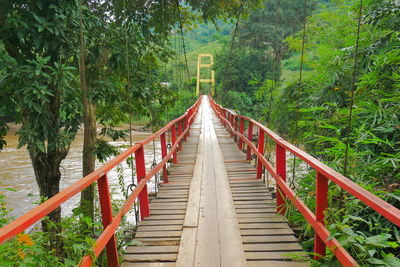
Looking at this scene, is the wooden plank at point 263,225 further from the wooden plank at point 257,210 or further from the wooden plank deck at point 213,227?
the wooden plank at point 257,210

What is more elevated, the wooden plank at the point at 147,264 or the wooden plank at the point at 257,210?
the wooden plank at the point at 257,210

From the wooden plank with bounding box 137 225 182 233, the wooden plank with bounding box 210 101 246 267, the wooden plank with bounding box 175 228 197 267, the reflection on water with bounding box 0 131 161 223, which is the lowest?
the reflection on water with bounding box 0 131 161 223

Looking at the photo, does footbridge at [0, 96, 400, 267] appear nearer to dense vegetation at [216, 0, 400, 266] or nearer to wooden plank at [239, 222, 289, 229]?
wooden plank at [239, 222, 289, 229]

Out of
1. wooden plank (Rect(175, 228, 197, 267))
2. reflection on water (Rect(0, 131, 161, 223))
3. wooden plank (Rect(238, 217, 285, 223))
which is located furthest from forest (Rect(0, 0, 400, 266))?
reflection on water (Rect(0, 131, 161, 223))

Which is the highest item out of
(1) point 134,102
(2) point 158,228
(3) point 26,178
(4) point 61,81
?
(4) point 61,81

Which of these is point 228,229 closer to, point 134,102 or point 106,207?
point 106,207

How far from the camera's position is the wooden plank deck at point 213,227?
2.30 metres

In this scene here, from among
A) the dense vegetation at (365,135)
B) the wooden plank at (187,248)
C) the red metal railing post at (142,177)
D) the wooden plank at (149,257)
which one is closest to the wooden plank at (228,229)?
the wooden plank at (187,248)

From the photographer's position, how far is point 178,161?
239 inches

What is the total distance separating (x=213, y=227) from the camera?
2.80 m

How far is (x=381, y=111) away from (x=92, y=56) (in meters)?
3.98

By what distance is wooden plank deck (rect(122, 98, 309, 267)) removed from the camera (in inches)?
90.7

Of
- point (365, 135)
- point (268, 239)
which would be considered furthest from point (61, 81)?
point (365, 135)

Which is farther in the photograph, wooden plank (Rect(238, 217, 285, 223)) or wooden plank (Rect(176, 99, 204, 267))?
wooden plank (Rect(238, 217, 285, 223))
